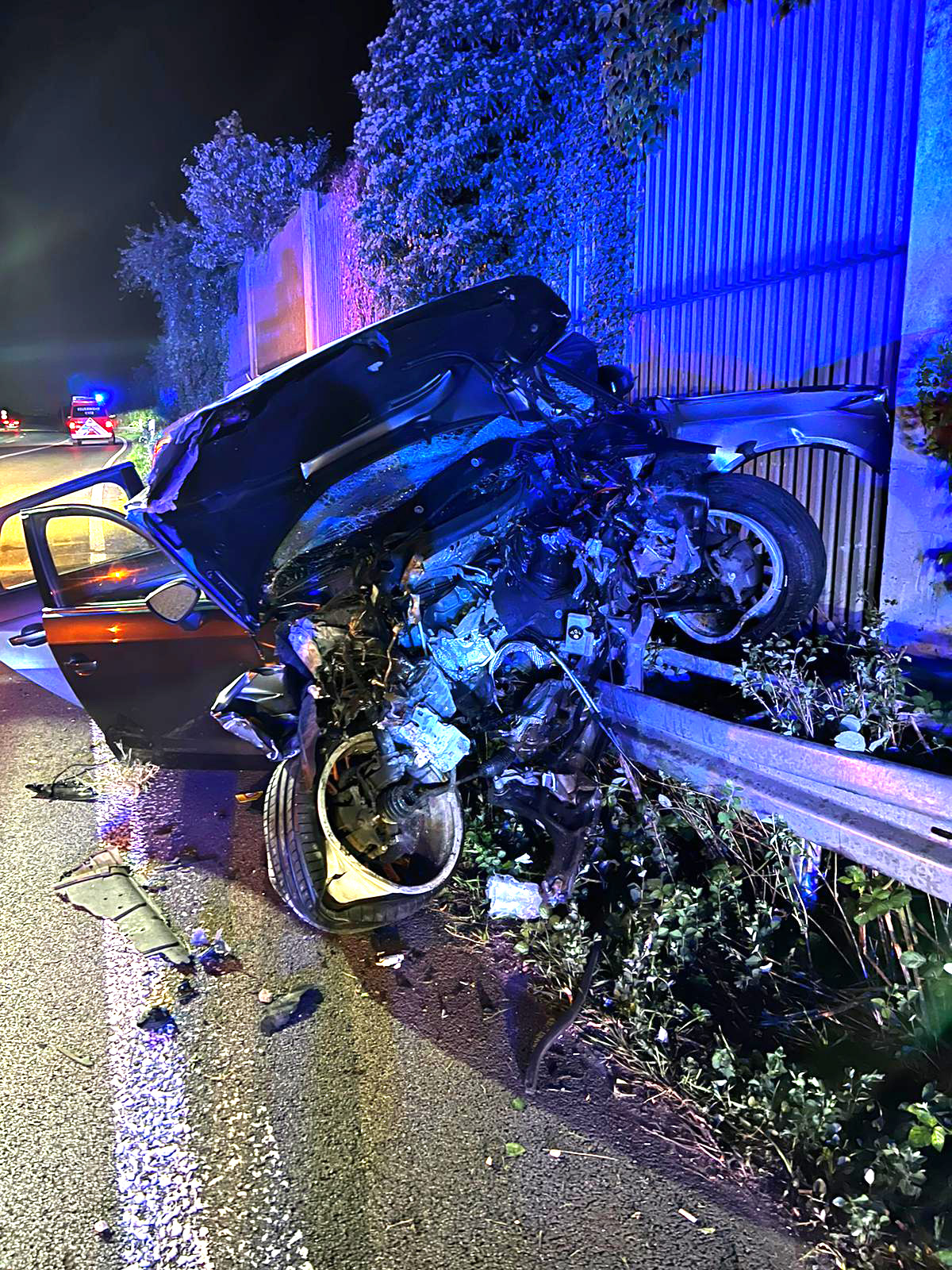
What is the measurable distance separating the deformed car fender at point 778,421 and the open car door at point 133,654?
250cm

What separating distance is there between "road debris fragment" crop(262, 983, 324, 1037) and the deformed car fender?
2926 millimetres

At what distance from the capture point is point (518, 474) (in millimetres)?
3506

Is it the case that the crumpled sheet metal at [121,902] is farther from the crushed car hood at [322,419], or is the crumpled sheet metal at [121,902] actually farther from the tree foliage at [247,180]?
the tree foliage at [247,180]

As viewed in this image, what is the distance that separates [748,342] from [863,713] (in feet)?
11.0

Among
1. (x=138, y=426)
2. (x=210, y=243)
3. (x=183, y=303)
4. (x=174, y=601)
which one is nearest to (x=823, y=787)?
(x=174, y=601)

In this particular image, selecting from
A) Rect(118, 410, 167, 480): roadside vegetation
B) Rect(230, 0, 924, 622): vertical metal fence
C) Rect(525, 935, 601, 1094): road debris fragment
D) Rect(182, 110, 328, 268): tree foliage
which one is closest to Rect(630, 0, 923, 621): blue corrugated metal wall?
Rect(230, 0, 924, 622): vertical metal fence

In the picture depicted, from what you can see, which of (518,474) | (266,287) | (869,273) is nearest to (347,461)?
(518,474)

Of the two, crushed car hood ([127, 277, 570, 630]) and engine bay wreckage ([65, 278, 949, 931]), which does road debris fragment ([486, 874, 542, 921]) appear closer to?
engine bay wreckage ([65, 278, 949, 931])

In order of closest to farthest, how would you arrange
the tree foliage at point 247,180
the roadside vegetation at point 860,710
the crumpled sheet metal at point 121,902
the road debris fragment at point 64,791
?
the roadside vegetation at point 860,710
the crumpled sheet metal at point 121,902
the road debris fragment at point 64,791
the tree foliage at point 247,180

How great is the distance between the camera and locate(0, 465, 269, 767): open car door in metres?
4.40

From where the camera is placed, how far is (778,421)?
4125 millimetres

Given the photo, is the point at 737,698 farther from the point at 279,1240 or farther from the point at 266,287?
the point at 266,287

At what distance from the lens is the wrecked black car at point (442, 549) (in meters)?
3.14

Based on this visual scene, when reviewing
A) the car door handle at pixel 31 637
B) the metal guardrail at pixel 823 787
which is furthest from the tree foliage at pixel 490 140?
the car door handle at pixel 31 637
